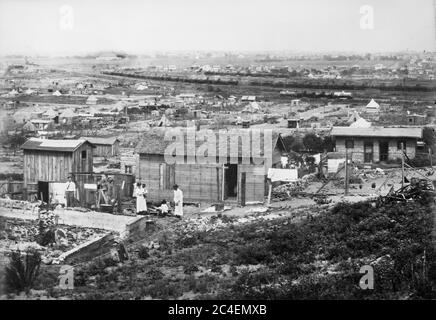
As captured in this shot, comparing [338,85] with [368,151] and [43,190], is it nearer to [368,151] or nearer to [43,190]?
[368,151]

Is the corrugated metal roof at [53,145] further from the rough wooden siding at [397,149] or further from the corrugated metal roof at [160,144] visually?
the rough wooden siding at [397,149]

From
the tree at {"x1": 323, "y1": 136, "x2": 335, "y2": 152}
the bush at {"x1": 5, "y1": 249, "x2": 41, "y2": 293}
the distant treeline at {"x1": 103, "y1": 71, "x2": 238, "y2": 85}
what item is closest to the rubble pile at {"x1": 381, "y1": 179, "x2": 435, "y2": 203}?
the bush at {"x1": 5, "y1": 249, "x2": 41, "y2": 293}

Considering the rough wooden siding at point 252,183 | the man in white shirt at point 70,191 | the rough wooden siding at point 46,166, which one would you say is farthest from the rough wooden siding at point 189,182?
the rough wooden siding at point 46,166

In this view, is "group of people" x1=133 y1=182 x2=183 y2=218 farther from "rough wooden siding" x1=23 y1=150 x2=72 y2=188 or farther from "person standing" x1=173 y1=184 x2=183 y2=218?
"rough wooden siding" x1=23 y1=150 x2=72 y2=188

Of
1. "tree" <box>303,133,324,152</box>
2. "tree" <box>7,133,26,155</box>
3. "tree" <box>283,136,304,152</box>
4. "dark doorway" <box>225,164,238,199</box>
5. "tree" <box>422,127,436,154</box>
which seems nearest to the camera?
"dark doorway" <box>225,164,238,199</box>

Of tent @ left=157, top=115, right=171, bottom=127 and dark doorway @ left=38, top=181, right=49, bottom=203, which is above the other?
tent @ left=157, top=115, right=171, bottom=127
